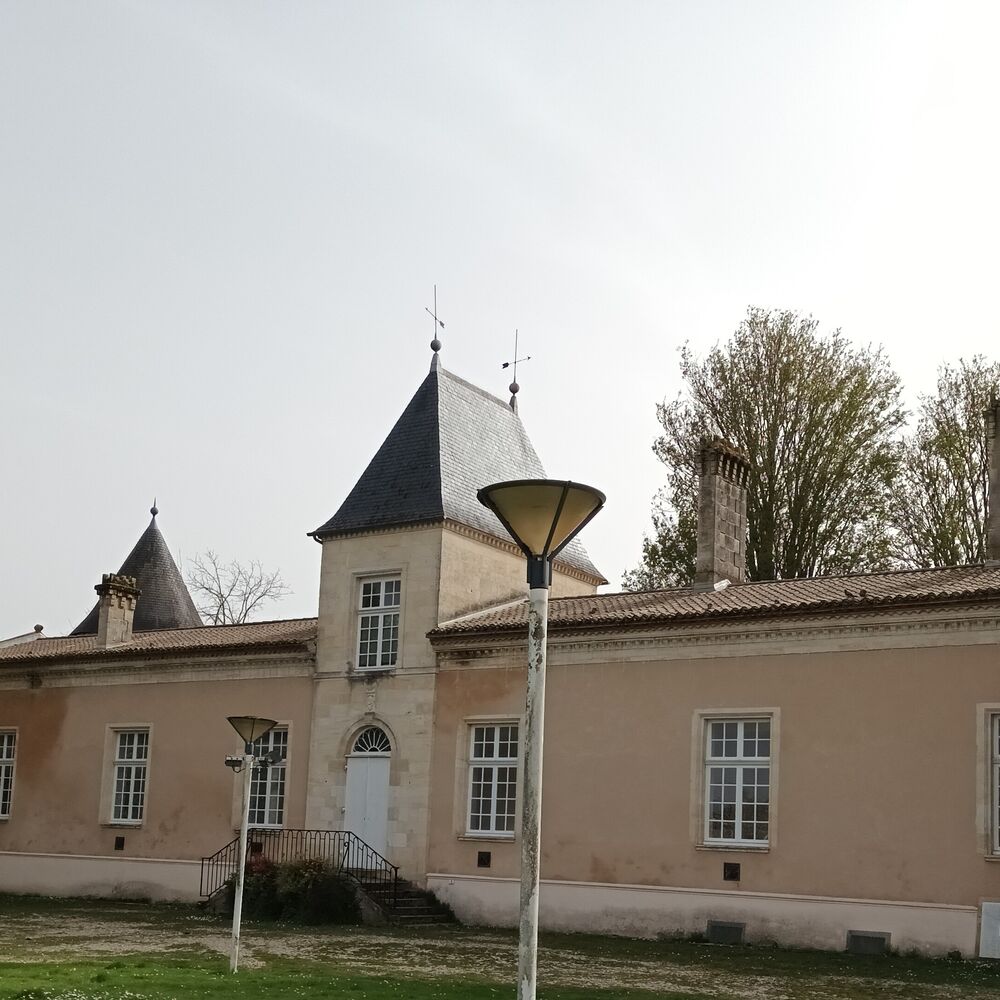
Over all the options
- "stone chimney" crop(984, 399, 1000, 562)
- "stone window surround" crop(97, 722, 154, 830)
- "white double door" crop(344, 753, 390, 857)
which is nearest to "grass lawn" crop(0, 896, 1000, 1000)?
"white double door" crop(344, 753, 390, 857)

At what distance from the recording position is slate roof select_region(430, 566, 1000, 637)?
18.2 meters

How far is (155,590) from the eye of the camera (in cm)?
3662

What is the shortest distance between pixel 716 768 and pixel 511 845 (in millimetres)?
3561

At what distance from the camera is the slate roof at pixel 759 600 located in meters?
18.2

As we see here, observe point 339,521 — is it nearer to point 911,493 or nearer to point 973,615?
point 973,615

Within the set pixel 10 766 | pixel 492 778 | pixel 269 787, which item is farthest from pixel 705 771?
pixel 10 766

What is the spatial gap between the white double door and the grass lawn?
2.86m

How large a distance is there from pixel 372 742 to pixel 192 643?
4.73 m

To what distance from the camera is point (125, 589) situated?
28.1 m

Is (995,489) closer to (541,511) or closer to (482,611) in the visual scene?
(482,611)

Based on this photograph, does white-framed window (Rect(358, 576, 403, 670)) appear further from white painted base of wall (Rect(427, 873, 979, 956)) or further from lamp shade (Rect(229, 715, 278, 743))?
lamp shade (Rect(229, 715, 278, 743))

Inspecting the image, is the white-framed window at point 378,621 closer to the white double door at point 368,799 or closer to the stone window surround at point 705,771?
the white double door at point 368,799

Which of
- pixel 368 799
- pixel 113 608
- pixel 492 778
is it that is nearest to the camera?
pixel 492 778

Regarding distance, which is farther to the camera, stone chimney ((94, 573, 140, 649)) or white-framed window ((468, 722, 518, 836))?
stone chimney ((94, 573, 140, 649))
